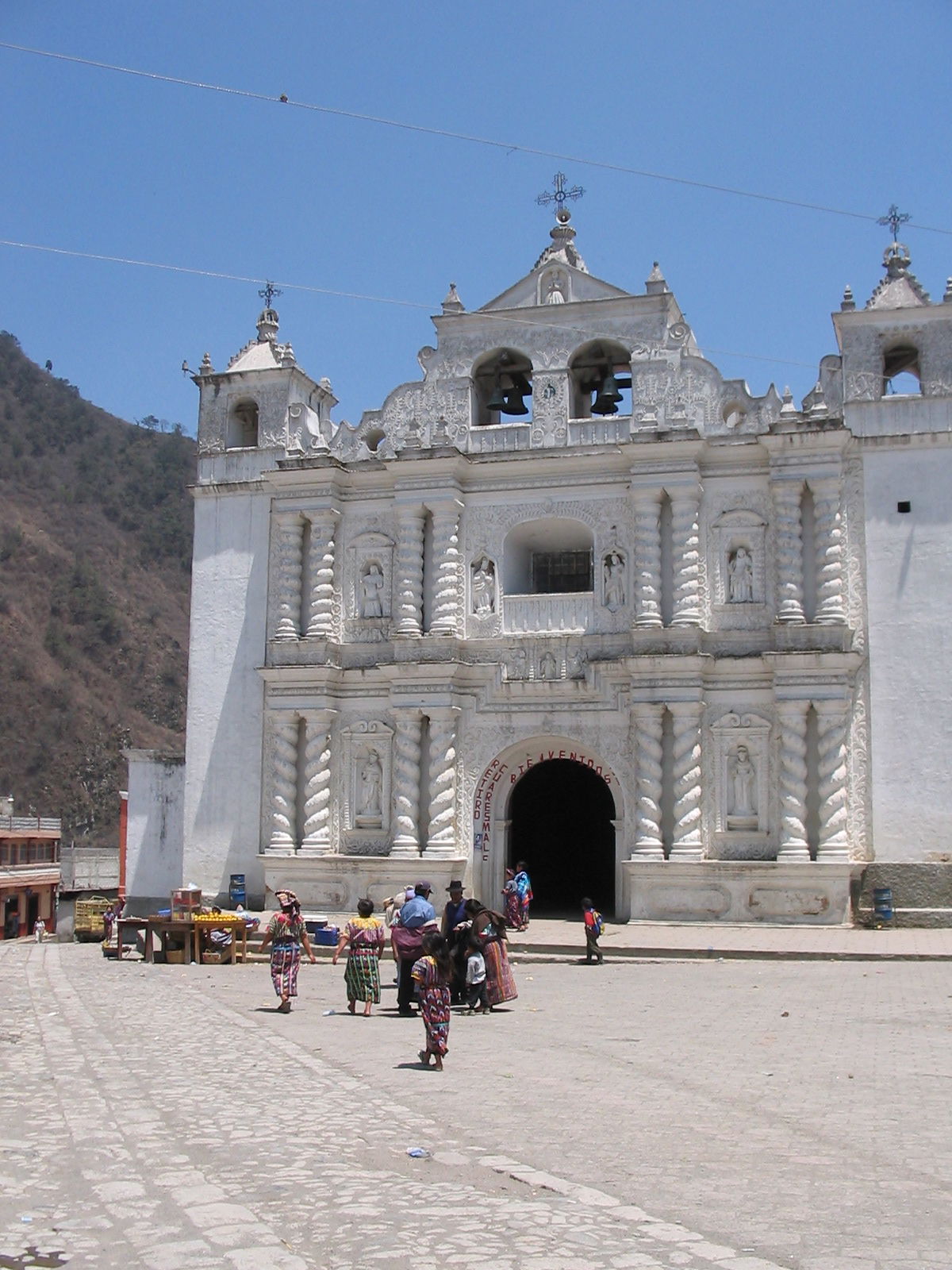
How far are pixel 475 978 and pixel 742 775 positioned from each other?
31.9ft

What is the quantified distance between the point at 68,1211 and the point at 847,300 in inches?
788

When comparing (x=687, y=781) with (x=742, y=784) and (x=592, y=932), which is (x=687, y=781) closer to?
(x=742, y=784)

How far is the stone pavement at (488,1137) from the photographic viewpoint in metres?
5.87

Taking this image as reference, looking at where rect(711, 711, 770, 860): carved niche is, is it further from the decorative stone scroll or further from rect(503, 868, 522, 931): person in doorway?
rect(503, 868, 522, 931): person in doorway

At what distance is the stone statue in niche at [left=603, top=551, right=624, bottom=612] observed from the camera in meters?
23.1

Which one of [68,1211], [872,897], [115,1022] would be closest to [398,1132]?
[68,1211]

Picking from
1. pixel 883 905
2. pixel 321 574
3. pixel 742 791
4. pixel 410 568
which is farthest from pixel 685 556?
pixel 321 574

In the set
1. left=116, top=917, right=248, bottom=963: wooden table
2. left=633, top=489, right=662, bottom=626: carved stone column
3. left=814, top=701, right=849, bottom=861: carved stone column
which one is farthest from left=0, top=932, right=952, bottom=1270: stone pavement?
left=633, top=489, right=662, bottom=626: carved stone column

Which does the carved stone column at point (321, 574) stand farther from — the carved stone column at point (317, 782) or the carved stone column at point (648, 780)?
the carved stone column at point (648, 780)

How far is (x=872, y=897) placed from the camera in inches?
835

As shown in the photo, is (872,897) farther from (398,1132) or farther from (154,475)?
(154,475)

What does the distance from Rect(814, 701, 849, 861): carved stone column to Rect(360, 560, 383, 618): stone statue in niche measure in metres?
7.78

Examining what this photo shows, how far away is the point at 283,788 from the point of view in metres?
24.1

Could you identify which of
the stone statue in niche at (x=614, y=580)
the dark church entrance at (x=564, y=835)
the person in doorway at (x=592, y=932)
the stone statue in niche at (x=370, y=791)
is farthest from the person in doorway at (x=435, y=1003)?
the dark church entrance at (x=564, y=835)
